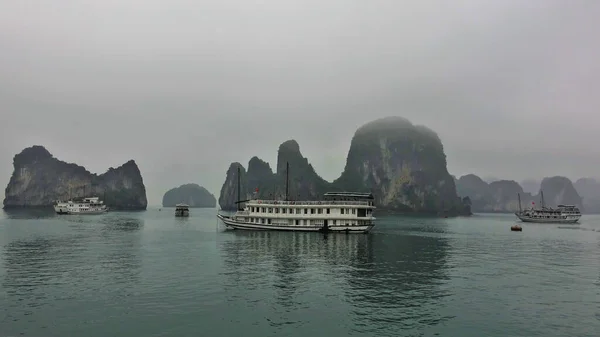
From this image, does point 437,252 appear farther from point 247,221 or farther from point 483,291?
point 247,221

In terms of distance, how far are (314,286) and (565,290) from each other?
2113 cm

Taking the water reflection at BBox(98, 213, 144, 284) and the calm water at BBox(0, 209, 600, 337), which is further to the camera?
the water reflection at BBox(98, 213, 144, 284)

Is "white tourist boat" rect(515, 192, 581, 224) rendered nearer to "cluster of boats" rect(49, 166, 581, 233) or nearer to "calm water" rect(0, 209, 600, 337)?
"cluster of boats" rect(49, 166, 581, 233)

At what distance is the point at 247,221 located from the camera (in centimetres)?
8062

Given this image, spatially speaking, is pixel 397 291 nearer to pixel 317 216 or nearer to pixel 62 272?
pixel 62 272

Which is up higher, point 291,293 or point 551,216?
point 291,293

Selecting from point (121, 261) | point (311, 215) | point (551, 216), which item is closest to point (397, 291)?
point (121, 261)

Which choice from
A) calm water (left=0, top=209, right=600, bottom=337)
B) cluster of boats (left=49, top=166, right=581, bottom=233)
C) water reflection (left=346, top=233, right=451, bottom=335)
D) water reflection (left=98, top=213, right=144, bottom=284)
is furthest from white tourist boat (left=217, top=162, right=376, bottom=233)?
water reflection (left=98, top=213, right=144, bottom=284)

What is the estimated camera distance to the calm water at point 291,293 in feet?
71.9

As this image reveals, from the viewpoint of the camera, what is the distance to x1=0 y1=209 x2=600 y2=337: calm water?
21.9m

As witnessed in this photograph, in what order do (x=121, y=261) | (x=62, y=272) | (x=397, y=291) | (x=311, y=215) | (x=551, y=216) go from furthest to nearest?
(x=551, y=216)
(x=311, y=215)
(x=121, y=261)
(x=62, y=272)
(x=397, y=291)

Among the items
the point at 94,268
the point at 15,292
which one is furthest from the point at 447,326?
the point at 94,268

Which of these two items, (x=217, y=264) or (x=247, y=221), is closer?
(x=217, y=264)

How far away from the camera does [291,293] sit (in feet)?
94.9
